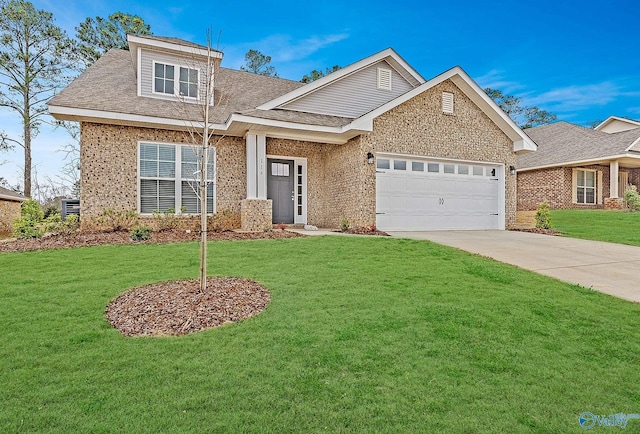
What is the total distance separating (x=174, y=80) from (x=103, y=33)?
1433 cm

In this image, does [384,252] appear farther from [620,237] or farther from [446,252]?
[620,237]

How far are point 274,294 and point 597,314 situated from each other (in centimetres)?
390

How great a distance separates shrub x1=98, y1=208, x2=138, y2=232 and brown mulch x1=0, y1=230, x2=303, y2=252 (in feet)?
1.62

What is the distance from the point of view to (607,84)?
37.6 metres

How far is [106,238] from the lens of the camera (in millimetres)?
8320

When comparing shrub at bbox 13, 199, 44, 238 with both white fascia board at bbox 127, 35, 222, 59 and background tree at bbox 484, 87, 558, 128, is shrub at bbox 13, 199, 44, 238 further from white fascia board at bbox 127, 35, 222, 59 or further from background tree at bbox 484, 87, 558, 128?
background tree at bbox 484, 87, 558, 128

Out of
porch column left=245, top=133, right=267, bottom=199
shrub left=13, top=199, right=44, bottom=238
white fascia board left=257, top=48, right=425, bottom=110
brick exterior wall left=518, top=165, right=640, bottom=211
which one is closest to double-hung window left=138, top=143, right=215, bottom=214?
porch column left=245, top=133, right=267, bottom=199

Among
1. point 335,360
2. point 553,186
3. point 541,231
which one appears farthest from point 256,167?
point 553,186

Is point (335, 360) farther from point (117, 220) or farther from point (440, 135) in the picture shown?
point (440, 135)

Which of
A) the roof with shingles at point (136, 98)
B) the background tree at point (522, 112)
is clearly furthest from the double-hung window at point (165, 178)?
the background tree at point (522, 112)

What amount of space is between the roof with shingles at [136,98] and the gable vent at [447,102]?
331 cm

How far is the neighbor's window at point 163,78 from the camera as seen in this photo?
11.2 meters

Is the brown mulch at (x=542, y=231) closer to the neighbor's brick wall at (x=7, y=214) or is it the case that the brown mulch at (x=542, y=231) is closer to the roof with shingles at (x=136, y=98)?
the roof with shingles at (x=136, y=98)

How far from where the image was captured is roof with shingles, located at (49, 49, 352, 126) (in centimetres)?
971
